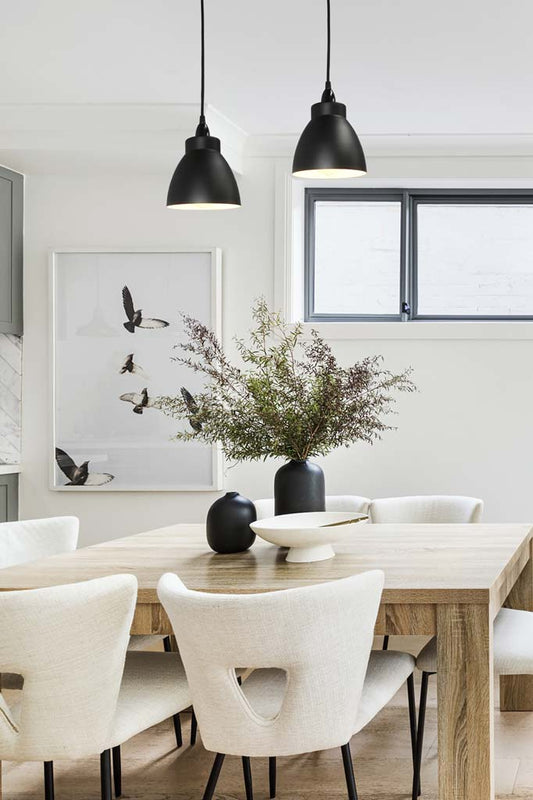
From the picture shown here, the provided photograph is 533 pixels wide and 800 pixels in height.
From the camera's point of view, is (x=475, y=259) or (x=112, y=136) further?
(x=475, y=259)

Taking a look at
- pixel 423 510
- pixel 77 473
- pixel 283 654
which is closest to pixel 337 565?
pixel 283 654

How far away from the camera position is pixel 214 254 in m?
5.12

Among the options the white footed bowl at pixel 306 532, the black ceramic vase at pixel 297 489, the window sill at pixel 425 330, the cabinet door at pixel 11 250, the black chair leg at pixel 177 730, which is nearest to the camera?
the white footed bowl at pixel 306 532

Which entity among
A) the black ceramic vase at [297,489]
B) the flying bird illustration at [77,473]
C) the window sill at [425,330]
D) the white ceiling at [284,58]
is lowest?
the flying bird illustration at [77,473]

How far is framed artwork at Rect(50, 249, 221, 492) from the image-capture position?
5.16 metres

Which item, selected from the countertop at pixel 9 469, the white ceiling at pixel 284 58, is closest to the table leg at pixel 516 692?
the white ceiling at pixel 284 58

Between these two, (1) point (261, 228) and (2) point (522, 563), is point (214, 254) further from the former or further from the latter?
(2) point (522, 563)

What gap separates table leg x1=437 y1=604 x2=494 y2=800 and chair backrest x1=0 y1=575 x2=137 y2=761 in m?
0.73

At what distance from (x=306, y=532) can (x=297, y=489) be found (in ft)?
1.27

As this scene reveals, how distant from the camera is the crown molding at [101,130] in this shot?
4547mm

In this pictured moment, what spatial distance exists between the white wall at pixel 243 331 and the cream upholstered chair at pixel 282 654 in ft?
10.3

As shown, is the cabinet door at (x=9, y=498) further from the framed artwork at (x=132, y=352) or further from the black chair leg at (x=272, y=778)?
the black chair leg at (x=272, y=778)

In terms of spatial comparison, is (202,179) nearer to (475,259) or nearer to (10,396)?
(10,396)

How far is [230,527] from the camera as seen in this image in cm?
288
